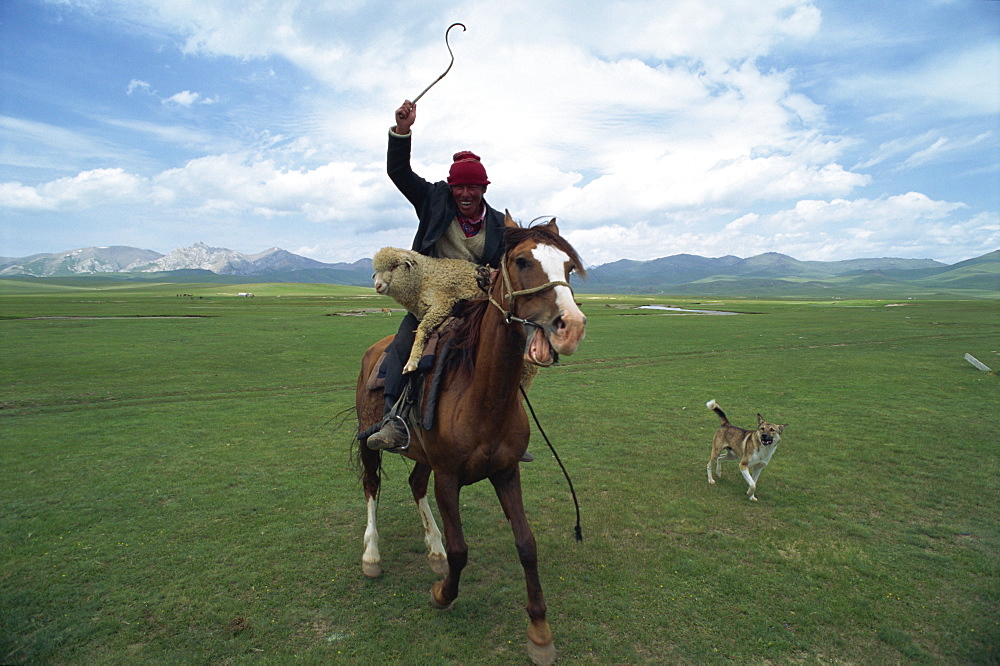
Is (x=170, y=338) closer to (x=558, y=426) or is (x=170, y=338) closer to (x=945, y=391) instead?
(x=558, y=426)

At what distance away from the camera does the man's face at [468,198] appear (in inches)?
188

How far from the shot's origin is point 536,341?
3.44 meters

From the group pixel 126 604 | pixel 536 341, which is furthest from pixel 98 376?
pixel 536 341

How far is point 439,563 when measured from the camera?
5.68 metres

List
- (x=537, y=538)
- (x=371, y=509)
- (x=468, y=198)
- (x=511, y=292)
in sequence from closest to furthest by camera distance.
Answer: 1. (x=511, y=292)
2. (x=468, y=198)
3. (x=371, y=509)
4. (x=537, y=538)

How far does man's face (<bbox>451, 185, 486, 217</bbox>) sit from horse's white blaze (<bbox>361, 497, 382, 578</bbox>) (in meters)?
3.78

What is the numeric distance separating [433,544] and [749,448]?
17.1 feet

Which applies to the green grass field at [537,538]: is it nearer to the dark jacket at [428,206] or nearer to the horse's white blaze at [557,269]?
the horse's white blaze at [557,269]

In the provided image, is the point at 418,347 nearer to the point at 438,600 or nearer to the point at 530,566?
the point at 530,566

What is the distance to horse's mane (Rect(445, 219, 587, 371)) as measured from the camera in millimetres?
3787

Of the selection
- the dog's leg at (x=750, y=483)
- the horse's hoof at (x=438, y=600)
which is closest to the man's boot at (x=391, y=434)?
the horse's hoof at (x=438, y=600)

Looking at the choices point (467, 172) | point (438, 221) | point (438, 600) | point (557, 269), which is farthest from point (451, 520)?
point (467, 172)

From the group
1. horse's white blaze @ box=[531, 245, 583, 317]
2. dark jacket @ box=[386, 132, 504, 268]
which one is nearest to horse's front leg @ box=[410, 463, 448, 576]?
dark jacket @ box=[386, 132, 504, 268]

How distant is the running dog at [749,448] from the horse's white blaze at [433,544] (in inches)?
189
